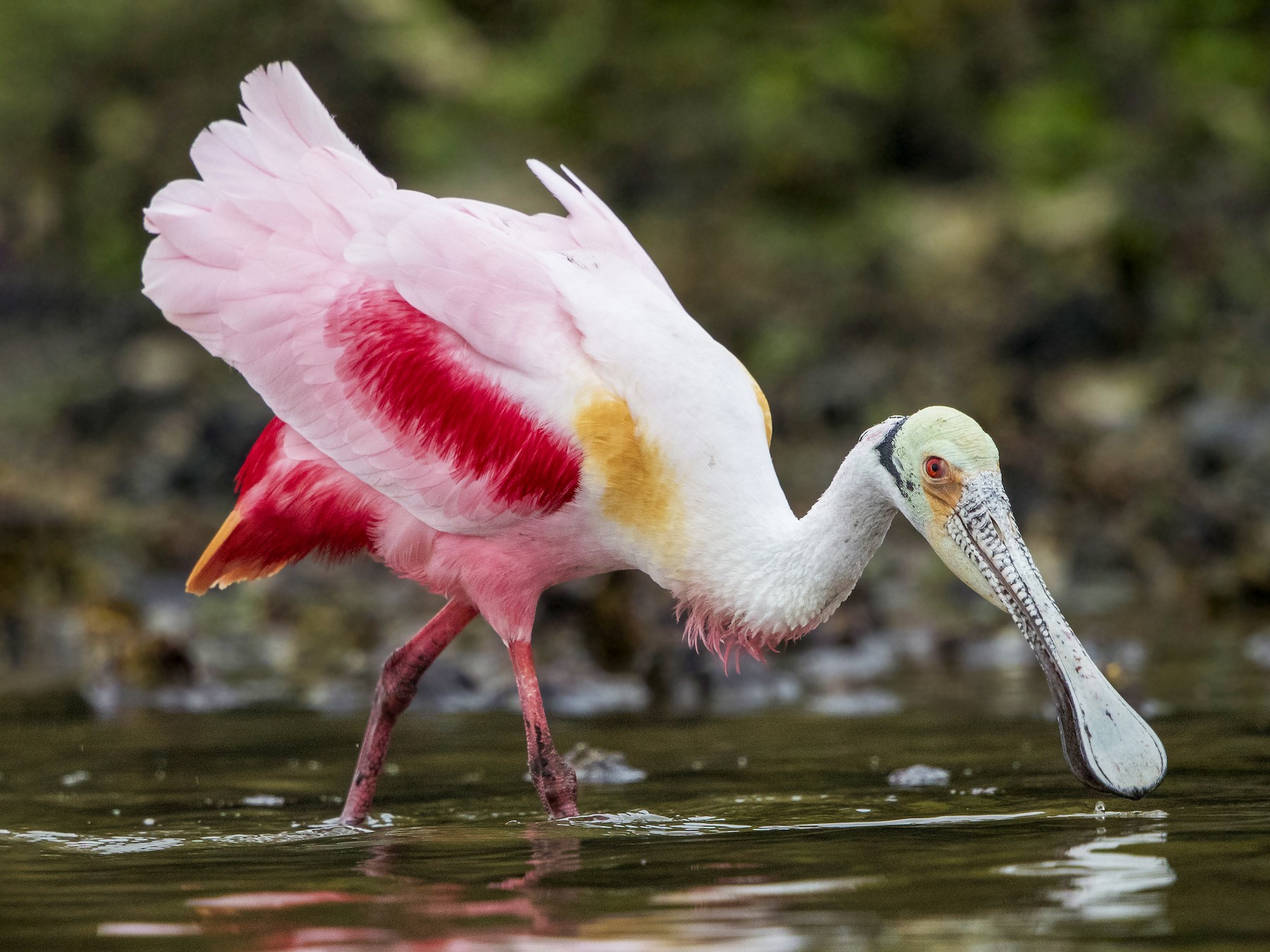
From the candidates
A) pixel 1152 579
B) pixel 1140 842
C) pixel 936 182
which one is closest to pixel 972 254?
pixel 936 182

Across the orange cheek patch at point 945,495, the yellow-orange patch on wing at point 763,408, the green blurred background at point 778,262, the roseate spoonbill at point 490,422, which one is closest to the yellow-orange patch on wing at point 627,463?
the roseate spoonbill at point 490,422

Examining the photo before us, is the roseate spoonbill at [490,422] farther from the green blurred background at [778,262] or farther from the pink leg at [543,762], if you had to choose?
the green blurred background at [778,262]

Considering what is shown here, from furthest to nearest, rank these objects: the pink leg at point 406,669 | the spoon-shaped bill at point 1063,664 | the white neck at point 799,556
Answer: the pink leg at point 406,669
the white neck at point 799,556
the spoon-shaped bill at point 1063,664

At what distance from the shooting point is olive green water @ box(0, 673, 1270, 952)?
160 inches

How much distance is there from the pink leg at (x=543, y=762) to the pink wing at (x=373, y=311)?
55 centimetres

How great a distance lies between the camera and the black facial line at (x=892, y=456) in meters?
5.91

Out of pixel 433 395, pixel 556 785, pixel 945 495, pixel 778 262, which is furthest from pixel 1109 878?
pixel 778 262

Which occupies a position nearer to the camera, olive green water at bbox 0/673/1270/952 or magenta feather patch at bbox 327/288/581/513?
olive green water at bbox 0/673/1270/952

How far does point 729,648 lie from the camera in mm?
6621

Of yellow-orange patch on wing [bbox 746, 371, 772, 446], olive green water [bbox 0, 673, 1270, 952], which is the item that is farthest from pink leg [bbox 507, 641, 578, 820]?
yellow-orange patch on wing [bbox 746, 371, 772, 446]

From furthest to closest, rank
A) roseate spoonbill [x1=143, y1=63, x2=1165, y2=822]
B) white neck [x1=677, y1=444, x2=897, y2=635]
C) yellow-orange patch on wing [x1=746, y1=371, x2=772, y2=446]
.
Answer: yellow-orange patch on wing [x1=746, y1=371, x2=772, y2=446] → roseate spoonbill [x1=143, y1=63, x2=1165, y2=822] → white neck [x1=677, y1=444, x2=897, y2=635]

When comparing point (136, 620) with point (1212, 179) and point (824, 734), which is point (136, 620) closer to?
point (824, 734)

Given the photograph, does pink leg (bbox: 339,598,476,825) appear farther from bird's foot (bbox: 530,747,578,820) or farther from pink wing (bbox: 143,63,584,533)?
bird's foot (bbox: 530,747,578,820)

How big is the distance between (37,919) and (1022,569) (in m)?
2.85
